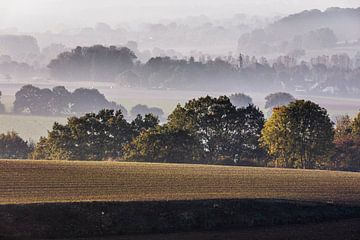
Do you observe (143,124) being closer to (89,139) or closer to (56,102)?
(89,139)

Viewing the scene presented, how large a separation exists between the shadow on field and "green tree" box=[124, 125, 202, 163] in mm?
36828

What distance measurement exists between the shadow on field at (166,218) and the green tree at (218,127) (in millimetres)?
44227

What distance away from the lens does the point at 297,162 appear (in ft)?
266

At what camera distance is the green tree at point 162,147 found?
7819 centimetres

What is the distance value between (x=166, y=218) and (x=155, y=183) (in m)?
8.91

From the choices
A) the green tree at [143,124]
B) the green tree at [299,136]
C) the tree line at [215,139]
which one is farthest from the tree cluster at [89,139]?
the green tree at [299,136]

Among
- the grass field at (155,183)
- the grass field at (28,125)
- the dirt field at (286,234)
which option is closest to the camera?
the dirt field at (286,234)

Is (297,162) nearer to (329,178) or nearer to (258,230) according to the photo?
(329,178)

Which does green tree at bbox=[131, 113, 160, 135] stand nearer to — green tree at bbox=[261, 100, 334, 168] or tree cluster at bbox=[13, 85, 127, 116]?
green tree at bbox=[261, 100, 334, 168]

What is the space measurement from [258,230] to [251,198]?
394 cm

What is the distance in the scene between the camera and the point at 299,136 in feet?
264

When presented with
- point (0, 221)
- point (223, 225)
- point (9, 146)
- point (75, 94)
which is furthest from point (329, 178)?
point (75, 94)

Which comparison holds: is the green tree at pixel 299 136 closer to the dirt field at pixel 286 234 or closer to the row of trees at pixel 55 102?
the dirt field at pixel 286 234

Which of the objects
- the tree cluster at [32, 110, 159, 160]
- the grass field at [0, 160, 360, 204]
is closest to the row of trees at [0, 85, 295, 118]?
the tree cluster at [32, 110, 159, 160]
